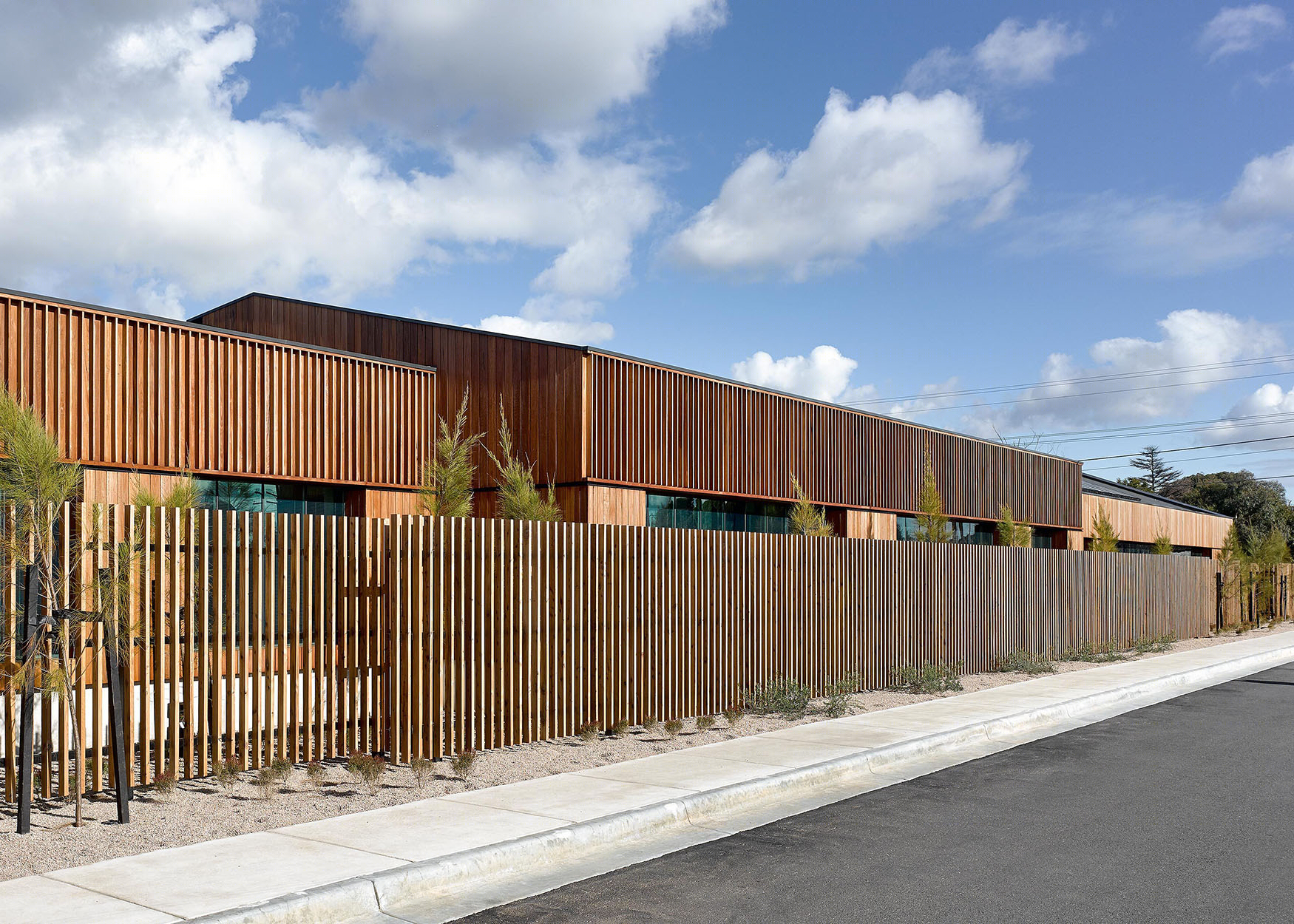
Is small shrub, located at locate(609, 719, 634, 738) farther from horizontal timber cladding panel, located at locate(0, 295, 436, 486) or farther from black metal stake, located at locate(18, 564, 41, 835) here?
horizontal timber cladding panel, located at locate(0, 295, 436, 486)

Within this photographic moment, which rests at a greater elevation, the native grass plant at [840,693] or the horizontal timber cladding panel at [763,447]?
the horizontal timber cladding panel at [763,447]

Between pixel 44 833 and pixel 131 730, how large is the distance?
0.96 metres

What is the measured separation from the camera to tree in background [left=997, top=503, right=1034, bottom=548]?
3125 cm

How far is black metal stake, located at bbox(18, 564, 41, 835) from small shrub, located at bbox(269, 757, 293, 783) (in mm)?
1919

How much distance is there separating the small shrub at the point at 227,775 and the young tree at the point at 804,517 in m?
14.9

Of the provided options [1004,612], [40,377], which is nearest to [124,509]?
[40,377]

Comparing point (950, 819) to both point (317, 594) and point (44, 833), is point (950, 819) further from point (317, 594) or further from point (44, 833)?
point (44, 833)

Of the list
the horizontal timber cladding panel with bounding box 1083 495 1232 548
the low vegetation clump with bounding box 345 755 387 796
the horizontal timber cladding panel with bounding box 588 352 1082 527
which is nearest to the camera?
the low vegetation clump with bounding box 345 755 387 796

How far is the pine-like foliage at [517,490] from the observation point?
1770 cm

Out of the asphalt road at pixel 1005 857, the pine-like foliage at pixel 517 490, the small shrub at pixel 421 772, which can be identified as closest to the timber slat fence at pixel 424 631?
the small shrub at pixel 421 772

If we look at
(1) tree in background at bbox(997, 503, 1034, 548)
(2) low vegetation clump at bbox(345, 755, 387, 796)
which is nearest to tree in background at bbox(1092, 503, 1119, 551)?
(1) tree in background at bbox(997, 503, 1034, 548)

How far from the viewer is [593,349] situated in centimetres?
1986

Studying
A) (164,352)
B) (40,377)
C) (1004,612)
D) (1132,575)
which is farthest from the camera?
(1132,575)

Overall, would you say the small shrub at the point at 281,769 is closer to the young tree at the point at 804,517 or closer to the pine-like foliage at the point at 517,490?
the pine-like foliage at the point at 517,490
